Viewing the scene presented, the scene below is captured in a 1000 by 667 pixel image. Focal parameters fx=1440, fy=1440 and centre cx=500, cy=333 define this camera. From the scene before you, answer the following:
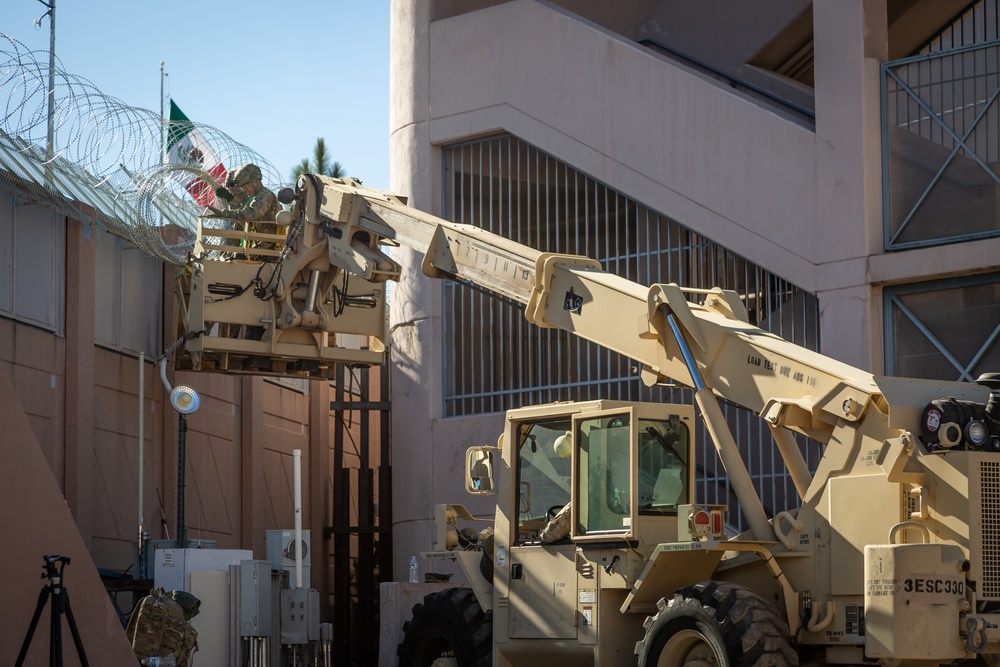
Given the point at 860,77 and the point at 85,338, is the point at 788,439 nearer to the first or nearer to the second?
the point at 860,77

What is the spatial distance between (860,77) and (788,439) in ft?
28.3

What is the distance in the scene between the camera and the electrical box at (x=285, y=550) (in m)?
19.9

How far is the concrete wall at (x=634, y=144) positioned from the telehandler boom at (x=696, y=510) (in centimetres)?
590

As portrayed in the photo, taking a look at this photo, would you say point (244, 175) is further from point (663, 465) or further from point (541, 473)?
point (663, 465)

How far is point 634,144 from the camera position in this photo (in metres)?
21.0

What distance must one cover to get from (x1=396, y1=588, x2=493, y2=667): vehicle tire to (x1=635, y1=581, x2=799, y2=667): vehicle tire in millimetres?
2646

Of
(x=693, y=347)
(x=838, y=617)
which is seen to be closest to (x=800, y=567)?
(x=838, y=617)

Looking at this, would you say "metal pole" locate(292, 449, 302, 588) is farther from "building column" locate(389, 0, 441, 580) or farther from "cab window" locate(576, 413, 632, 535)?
"cab window" locate(576, 413, 632, 535)

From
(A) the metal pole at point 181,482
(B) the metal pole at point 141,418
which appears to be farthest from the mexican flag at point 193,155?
(A) the metal pole at point 181,482

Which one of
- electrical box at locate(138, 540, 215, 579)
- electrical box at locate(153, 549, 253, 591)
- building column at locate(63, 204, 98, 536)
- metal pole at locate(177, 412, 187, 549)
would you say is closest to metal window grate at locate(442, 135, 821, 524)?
metal pole at locate(177, 412, 187, 549)

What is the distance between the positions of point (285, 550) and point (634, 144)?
25.1 feet

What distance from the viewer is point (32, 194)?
18.8 m

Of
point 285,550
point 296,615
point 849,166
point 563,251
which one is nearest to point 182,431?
point 285,550

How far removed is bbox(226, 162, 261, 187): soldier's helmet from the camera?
805 inches
